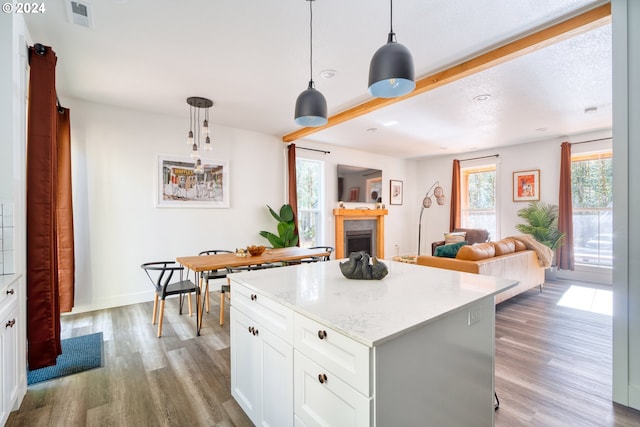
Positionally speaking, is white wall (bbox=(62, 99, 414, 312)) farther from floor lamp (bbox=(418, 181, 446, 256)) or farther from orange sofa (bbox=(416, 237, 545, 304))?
floor lamp (bbox=(418, 181, 446, 256))

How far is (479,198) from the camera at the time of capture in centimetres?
677

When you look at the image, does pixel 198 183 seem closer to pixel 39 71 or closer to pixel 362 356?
pixel 39 71

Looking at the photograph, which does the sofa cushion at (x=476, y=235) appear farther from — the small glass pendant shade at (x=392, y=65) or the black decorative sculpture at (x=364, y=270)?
the small glass pendant shade at (x=392, y=65)

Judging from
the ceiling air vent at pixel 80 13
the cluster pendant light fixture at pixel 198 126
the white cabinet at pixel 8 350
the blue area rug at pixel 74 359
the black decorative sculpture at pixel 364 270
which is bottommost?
the blue area rug at pixel 74 359

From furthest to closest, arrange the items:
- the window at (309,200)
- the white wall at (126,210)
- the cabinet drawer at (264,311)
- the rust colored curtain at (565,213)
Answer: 1. the window at (309,200)
2. the rust colored curtain at (565,213)
3. the white wall at (126,210)
4. the cabinet drawer at (264,311)

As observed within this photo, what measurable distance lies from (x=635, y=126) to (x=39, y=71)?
407 cm

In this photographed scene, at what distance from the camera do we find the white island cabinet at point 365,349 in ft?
3.31

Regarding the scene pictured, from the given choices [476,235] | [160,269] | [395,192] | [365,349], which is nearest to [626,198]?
[365,349]

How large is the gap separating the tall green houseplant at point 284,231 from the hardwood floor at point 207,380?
1.78 m

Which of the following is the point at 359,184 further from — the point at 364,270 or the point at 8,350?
the point at 8,350

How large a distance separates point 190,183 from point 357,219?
3.53 metres

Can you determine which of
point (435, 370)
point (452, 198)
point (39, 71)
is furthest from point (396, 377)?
point (452, 198)

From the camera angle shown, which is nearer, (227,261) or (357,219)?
(227,261)

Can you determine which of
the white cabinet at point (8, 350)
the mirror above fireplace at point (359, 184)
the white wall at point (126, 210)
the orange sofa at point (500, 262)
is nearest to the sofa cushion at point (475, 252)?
the orange sofa at point (500, 262)
